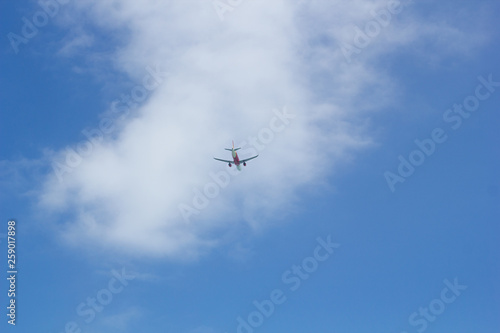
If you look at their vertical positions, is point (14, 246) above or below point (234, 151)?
below

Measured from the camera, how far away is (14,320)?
9731cm

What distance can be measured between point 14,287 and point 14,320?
6008 millimetres

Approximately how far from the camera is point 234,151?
488 ft

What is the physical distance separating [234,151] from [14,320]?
72590 mm

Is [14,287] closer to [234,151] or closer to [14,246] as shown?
[14,246]

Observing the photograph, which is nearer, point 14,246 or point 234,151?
point 14,246

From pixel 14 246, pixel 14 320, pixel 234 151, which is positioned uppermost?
pixel 234 151

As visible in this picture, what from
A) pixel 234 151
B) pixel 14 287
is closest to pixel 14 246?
pixel 14 287

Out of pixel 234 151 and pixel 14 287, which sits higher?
pixel 234 151

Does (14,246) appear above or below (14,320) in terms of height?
above

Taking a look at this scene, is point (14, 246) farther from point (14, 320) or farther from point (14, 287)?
point (14, 320)

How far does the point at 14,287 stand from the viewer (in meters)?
98.4

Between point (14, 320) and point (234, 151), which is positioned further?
point (234, 151)

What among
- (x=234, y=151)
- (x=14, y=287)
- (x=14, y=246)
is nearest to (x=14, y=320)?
(x=14, y=287)
